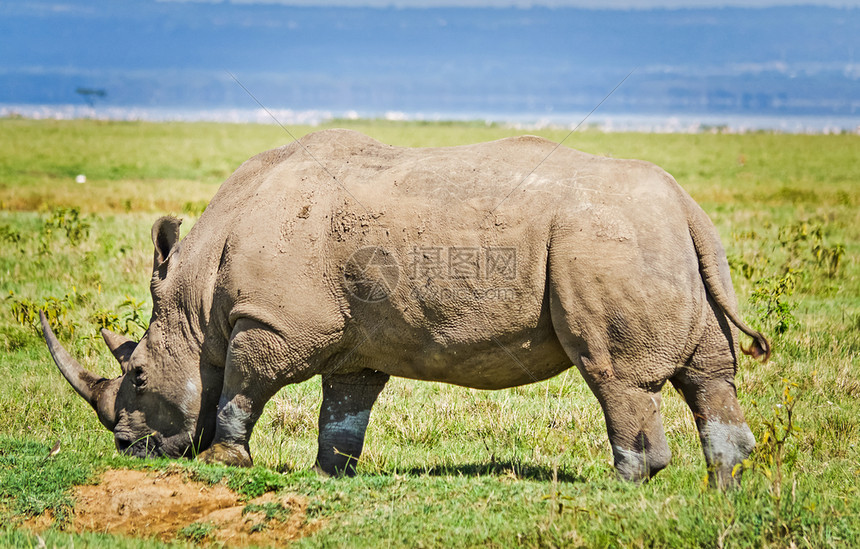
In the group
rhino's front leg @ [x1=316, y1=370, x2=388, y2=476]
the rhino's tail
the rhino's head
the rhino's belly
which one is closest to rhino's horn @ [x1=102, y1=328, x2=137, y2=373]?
the rhino's head

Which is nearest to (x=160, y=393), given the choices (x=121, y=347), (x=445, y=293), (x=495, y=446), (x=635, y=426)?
(x=121, y=347)

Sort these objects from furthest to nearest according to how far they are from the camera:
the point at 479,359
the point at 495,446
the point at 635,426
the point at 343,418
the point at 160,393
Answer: the point at 495,446 → the point at 343,418 → the point at 160,393 → the point at 479,359 → the point at 635,426

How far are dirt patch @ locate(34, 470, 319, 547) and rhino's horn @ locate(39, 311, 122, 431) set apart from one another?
2.09 feet

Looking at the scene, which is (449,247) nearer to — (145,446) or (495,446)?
(495,446)

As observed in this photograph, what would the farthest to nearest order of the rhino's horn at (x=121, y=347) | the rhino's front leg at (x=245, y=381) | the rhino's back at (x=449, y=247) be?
the rhino's horn at (x=121, y=347) → the rhino's front leg at (x=245, y=381) → the rhino's back at (x=449, y=247)

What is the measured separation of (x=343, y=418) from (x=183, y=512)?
4.34ft

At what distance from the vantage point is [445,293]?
17.0ft

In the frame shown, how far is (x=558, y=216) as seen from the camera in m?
5.03

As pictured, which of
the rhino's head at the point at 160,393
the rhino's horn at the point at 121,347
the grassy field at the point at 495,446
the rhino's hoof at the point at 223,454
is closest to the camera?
the grassy field at the point at 495,446

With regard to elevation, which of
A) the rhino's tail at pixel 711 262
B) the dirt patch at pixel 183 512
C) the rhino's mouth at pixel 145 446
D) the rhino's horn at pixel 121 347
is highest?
the rhino's tail at pixel 711 262

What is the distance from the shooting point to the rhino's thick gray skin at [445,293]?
495 centimetres

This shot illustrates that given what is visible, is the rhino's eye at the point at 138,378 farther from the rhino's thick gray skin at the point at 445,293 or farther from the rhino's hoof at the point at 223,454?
the rhino's hoof at the point at 223,454

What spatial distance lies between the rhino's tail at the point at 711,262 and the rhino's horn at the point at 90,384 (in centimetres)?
388

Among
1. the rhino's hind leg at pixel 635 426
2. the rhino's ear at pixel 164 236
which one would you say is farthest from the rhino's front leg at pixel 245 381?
the rhino's hind leg at pixel 635 426
